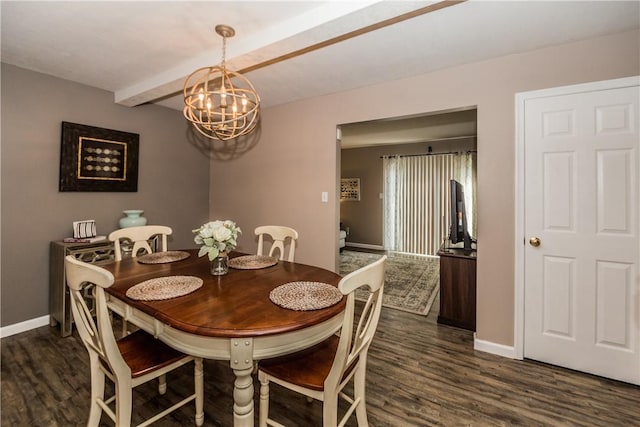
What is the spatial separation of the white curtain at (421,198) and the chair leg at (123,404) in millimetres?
5555

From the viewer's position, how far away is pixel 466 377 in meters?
2.06

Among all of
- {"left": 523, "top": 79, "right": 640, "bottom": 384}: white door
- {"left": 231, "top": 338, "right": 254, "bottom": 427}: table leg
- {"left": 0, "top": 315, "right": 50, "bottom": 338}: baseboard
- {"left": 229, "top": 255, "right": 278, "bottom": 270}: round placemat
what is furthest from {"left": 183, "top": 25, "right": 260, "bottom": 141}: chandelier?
{"left": 0, "top": 315, "right": 50, "bottom": 338}: baseboard

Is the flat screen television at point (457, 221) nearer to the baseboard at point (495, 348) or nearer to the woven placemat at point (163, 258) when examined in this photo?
the baseboard at point (495, 348)

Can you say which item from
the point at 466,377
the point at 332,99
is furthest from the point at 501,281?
the point at 332,99

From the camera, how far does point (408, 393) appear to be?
6.18 feet

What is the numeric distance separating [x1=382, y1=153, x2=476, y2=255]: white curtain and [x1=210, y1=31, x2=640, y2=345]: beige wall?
10.8 feet

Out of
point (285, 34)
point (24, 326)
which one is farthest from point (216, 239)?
point (24, 326)

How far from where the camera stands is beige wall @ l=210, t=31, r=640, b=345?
7.07 ft

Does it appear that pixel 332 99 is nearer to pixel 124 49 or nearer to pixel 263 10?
pixel 263 10

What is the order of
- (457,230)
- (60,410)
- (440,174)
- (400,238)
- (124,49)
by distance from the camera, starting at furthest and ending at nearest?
(400,238), (440,174), (457,230), (124,49), (60,410)

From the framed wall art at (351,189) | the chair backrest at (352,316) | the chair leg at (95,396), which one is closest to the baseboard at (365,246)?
the framed wall art at (351,189)

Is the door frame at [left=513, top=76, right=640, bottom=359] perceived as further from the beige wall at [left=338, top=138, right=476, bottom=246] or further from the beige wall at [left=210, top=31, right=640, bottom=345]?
the beige wall at [left=338, top=138, right=476, bottom=246]

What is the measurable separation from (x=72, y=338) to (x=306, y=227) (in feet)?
7.84

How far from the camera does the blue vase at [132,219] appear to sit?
318 cm
